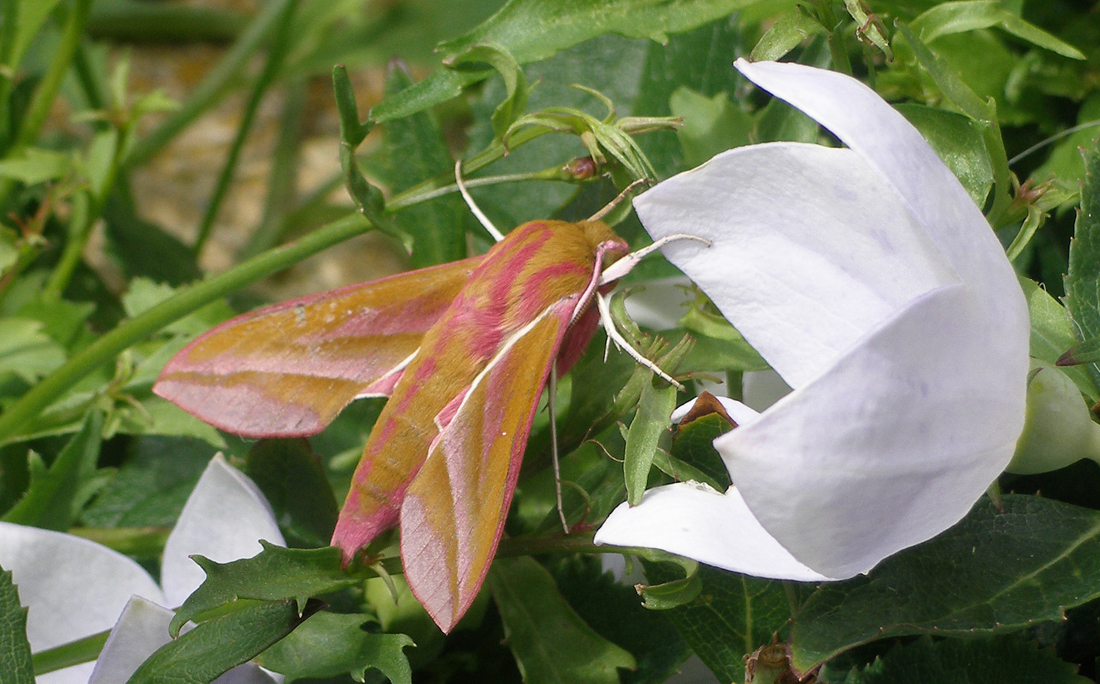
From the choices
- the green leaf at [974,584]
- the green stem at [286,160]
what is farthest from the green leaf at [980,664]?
the green stem at [286,160]

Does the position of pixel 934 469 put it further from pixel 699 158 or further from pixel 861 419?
pixel 699 158

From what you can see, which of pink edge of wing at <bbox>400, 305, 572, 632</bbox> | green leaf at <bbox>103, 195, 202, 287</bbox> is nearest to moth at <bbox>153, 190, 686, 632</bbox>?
pink edge of wing at <bbox>400, 305, 572, 632</bbox>

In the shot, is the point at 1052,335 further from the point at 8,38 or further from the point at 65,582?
the point at 8,38

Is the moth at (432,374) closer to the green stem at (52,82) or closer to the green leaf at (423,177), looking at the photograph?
the green leaf at (423,177)

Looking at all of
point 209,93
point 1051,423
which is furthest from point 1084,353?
point 209,93

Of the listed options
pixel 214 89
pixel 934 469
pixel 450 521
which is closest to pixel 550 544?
pixel 450 521

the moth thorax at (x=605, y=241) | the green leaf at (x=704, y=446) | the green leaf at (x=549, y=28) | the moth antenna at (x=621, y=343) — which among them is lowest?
the green leaf at (x=704, y=446)
